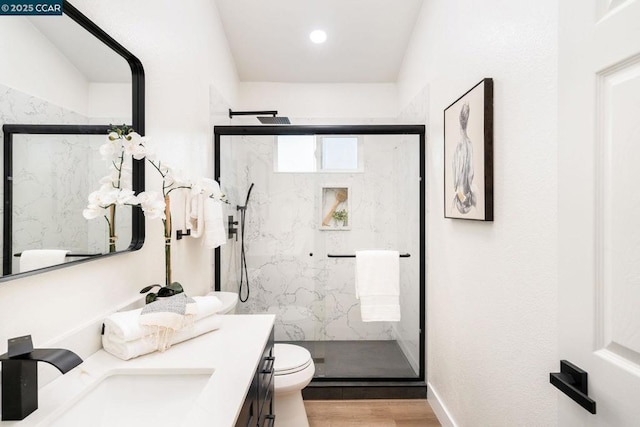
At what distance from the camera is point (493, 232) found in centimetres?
150

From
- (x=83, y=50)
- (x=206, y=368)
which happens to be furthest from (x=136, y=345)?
(x=83, y=50)

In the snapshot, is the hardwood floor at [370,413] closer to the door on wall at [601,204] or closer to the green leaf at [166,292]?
the green leaf at [166,292]

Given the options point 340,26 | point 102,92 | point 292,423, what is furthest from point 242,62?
point 292,423

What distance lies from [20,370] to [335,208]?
82.9 inches

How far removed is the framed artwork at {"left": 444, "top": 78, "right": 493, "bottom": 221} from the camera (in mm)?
1497

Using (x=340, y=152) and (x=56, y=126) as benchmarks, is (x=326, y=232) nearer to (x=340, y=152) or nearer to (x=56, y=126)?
(x=340, y=152)

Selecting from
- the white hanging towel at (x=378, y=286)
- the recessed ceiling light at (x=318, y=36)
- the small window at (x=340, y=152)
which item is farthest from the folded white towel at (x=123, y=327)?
the recessed ceiling light at (x=318, y=36)

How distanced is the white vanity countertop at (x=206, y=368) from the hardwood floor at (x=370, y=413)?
3.81ft

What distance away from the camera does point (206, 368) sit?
1.07m

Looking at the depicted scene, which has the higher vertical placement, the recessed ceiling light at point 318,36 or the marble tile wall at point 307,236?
the recessed ceiling light at point 318,36

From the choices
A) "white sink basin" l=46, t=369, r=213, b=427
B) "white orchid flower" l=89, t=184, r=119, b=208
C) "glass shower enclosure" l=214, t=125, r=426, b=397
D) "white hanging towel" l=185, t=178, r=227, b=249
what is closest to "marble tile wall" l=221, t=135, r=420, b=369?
"glass shower enclosure" l=214, t=125, r=426, b=397

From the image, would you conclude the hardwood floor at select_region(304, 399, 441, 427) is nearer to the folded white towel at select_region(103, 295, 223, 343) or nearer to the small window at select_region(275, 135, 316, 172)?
the folded white towel at select_region(103, 295, 223, 343)

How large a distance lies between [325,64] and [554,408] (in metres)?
3.00

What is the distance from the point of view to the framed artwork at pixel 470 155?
150cm
